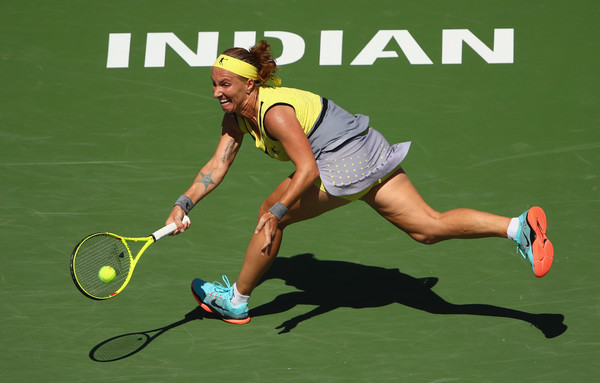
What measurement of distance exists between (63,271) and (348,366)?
84.8 inches

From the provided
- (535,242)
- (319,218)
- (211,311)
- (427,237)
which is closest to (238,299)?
(211,311)

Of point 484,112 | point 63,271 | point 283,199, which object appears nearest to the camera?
point 283,199

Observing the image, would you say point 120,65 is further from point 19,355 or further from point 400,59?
point 19,355

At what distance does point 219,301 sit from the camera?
20.1 ft

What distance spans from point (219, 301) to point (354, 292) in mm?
909

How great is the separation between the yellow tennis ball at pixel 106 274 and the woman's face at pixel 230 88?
1127 mm

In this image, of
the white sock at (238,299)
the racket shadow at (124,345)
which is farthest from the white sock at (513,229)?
the racket shadow at (124,345)

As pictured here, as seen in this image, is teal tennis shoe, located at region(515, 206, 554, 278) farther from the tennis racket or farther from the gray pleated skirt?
the tennis racket

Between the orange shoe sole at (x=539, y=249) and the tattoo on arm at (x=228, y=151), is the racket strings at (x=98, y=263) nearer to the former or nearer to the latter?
the tattoo on arm at (x=228, y=151)

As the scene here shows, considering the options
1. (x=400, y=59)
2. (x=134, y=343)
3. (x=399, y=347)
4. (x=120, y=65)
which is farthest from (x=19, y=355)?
(x=400, y=59)

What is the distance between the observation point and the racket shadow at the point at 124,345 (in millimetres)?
5816

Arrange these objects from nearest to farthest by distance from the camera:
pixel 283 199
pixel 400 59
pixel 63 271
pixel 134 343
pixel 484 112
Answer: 1. pixel 283 199
2. pixel 134 343
3. pixel 63 271
4. pixel 484 112
5. pixel 400 59

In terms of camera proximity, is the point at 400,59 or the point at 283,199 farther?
the point at 400,59

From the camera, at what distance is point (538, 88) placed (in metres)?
8.25
